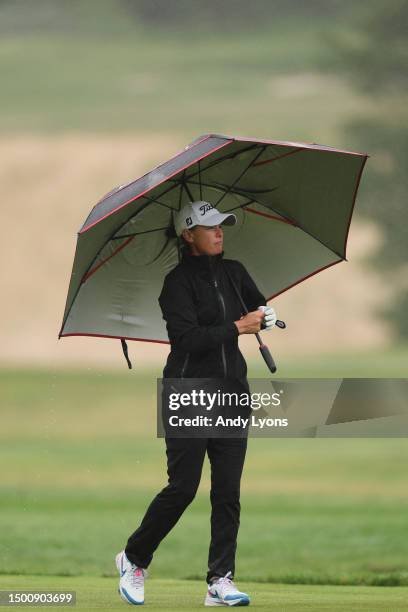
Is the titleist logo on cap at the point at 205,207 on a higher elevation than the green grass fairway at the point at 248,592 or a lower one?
higher

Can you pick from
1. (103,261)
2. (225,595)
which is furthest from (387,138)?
(225,595)

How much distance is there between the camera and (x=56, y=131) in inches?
1277

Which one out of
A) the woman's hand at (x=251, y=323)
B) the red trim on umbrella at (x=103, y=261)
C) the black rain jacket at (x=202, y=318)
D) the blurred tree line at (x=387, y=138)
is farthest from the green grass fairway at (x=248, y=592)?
the blurred tree line at (x=387, y=138)

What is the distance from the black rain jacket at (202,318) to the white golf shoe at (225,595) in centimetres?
73

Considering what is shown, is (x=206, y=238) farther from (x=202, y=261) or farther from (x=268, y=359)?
(x=268, y=359)

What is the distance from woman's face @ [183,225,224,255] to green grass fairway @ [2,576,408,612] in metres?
1.32

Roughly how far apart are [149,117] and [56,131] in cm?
233

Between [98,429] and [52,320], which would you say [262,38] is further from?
[98,429]

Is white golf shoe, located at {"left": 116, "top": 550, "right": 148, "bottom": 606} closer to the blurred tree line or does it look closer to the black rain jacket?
the black rain jacket

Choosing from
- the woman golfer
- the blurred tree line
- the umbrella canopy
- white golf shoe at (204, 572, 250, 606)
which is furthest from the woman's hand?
the blurred tree line

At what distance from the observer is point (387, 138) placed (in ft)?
109

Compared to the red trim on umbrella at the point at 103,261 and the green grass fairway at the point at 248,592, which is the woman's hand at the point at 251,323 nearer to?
the red trim on umbrella at the point at 103,261

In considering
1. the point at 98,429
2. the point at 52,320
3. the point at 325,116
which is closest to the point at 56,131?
the point at 52,320

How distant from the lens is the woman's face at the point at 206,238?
490 centimetres
